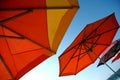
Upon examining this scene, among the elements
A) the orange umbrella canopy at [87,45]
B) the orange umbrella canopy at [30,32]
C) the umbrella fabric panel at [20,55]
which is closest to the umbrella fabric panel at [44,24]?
the orange umbrella canopy at [30,32]

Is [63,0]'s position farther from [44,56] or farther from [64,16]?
[44,56]

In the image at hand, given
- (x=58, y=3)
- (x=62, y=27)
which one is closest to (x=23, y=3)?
(x=58, y=3)

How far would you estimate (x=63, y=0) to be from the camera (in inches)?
117

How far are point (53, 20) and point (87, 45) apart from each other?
3.28 m

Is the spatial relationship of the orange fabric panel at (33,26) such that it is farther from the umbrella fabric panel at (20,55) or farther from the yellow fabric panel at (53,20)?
the umbrella fabric panel at (20,55)

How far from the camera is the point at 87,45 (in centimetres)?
652

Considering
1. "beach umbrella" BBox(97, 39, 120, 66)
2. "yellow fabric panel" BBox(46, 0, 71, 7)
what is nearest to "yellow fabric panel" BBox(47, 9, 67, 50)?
"yellow fabric panel" BBox(46, 0, 71, 7)

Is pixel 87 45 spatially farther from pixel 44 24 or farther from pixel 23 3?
pixel 23 3

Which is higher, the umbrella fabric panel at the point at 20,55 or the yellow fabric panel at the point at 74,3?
the yellow fabric panel at the point at 74,3

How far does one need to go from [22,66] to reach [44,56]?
511mm

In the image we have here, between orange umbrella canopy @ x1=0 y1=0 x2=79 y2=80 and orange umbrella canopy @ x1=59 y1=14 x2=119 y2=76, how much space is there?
208cm

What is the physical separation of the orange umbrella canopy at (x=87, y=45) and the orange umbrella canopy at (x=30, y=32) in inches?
82.0

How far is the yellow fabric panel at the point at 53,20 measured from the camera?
317 centimetres

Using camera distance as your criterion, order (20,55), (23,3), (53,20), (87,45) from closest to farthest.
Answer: (23,3)
(53,20)
(20,55)
(87,45)
